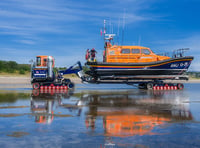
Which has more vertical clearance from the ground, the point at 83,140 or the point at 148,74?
the point at 148,74

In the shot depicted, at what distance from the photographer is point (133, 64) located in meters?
20.4

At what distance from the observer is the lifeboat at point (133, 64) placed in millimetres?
20406

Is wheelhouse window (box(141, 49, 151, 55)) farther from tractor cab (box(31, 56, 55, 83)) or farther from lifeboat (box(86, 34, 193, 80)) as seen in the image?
tractor cab (box(31, 56, 55, 83))

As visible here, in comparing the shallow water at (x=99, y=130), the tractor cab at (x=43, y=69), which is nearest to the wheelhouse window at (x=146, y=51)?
the tractor cab at (x=43, y=69)

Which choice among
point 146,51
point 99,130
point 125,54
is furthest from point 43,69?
point 99,130

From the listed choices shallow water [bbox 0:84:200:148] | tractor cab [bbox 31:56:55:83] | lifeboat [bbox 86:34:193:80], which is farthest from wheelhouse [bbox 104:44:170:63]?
shallow water [bbox 0:84:200:148]

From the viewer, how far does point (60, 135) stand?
16.9 ft

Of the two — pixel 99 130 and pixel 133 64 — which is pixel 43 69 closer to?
pixel 133 64

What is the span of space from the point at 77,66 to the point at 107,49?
354 centimetres

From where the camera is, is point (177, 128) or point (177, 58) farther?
point (177, 58)

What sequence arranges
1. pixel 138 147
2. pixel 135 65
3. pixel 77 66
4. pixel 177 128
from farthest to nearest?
pixel 77 66 → pixel 135 65 → pixel 177 128 → pixel 138 147

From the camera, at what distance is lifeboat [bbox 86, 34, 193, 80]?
20.4 m

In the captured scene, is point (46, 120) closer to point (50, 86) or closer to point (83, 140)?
point (83, 140)

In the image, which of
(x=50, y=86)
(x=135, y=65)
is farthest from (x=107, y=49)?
(x=50, y=86)
